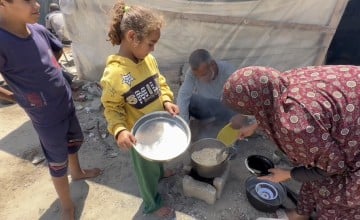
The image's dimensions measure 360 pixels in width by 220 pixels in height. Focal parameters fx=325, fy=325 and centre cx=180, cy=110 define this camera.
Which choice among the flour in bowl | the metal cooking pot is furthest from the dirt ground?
the flour in bowl

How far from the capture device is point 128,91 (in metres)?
2.36

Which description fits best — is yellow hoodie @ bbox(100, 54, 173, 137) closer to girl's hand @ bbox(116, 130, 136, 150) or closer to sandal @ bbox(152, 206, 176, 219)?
girl's hand @ bbox(116, 130, 136, 150)

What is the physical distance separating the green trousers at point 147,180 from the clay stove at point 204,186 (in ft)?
1.01

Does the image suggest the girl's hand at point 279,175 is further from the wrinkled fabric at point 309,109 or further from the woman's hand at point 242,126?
the wrinkled fabric at point 309,109

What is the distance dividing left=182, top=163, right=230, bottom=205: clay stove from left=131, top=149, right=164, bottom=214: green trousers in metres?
0.31

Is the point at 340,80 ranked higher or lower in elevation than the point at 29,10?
lower

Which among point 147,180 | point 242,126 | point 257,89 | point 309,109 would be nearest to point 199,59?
point 242,126

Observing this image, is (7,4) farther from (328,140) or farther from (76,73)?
(76,73)

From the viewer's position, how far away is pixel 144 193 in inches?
113

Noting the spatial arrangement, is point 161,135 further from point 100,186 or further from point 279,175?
point 100,186

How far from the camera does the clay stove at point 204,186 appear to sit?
306cm

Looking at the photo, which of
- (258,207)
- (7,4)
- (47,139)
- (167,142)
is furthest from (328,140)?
(7,4)

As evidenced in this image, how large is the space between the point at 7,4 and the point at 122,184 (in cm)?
205

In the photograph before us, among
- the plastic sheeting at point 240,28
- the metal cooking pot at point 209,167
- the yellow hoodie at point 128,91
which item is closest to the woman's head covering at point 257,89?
the yellow hoodie at point 128,91
